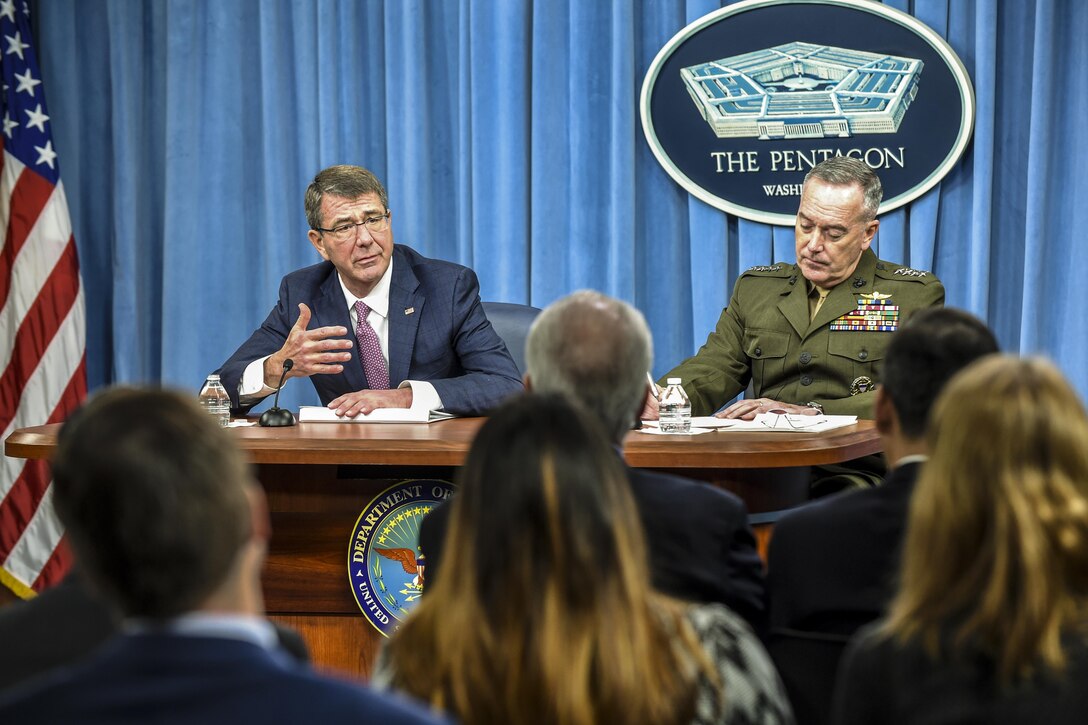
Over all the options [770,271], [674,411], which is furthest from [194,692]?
[770,271]

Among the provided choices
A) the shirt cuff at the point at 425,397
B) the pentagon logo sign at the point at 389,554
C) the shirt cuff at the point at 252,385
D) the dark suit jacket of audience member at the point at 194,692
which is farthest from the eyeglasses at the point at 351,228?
the dark suit jacket of audience member at the point at 194,692

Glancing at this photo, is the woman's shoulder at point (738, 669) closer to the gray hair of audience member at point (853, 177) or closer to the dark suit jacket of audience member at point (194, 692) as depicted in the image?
the dark suit jacket of audience member at point (194, 692)

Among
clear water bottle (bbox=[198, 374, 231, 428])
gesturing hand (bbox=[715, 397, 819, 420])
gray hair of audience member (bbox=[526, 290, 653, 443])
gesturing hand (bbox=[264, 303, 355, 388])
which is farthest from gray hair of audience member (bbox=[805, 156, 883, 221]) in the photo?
gray hair of audience member (bbox=[526, 290, 653, 443])

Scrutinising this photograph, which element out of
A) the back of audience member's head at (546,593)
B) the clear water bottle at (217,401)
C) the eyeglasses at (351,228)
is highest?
the eyeglasses at (351,228)

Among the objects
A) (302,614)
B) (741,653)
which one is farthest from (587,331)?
(302,614)

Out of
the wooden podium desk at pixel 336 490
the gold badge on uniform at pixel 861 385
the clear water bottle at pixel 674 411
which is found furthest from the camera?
the gold badge on uniform at pixel 861 385

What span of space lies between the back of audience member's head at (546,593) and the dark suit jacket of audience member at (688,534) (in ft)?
1.44

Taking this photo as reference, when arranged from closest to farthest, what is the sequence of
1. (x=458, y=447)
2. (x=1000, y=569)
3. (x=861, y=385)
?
(x=1000, y=569) → (x=458, y=447) → (x=861, y=385)

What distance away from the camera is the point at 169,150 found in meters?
4.82

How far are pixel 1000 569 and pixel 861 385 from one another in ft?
8.41

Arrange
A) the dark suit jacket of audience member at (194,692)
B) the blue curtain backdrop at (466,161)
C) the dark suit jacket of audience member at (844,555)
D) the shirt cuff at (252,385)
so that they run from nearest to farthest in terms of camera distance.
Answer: the dark suit jacket of audience member at (194,692) < the dark suit jacket of audience member at (844,555) < the shirt cuff at (252,385) < the blue curtain backdrop at (466,161)

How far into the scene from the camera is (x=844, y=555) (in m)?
1.68

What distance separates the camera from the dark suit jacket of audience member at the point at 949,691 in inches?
44.8

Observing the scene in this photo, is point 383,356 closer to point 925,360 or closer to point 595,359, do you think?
point 595,359
